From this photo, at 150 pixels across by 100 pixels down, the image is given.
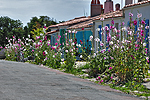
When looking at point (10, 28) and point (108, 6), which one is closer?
point (108, 6)

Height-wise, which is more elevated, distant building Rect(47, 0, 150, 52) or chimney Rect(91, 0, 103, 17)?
chimney Rect(91, 0, 103, 17)

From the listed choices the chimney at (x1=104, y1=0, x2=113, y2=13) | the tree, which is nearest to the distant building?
the chimney at (x1=104, y1=0, x2=113, y2=13)

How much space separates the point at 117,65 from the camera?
35.7 feet

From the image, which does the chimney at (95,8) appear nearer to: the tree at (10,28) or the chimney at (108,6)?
the chimney at (108,6)

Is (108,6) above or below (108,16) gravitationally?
above

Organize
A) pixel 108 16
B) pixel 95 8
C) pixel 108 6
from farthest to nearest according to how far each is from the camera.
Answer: pixel 95 8 < pixel 108 6 < pixel 108 16

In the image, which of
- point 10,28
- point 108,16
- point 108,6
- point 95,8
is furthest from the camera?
point 10,28

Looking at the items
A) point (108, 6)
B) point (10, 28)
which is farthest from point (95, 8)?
point (10, 28)

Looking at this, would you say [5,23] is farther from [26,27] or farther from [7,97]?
[7,97]

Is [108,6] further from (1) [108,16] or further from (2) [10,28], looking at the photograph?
(2) [10,28]

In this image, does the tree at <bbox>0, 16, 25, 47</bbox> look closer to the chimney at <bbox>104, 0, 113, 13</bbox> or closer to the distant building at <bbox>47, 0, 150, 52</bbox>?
the distant building at <bbox>47, 0, 150, 52</bbox>

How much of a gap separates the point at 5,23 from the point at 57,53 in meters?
44.6

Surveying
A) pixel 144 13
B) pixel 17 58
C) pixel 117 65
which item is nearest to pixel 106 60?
pixel 117 65

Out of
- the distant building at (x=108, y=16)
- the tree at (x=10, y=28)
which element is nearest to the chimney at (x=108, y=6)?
the distant building at (x=108, y=16)
